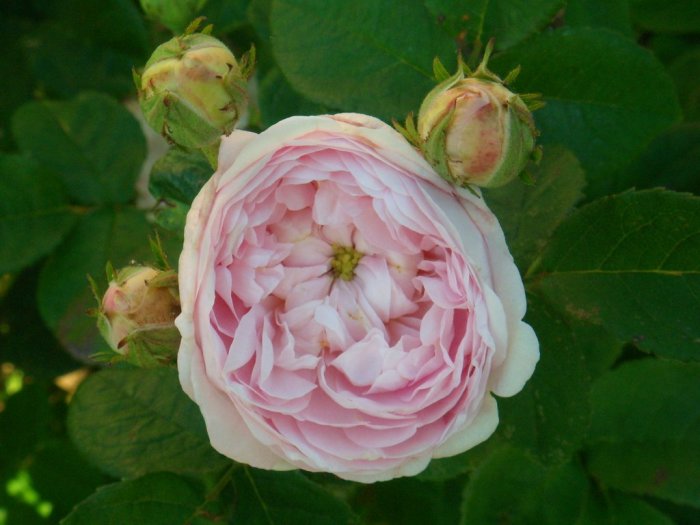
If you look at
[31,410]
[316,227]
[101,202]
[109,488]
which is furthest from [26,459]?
[316,227]

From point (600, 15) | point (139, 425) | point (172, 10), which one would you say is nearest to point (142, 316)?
point (139, 425)

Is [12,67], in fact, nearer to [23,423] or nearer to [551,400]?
[23,423]

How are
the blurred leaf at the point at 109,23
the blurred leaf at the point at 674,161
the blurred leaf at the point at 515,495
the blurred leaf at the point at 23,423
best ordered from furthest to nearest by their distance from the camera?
the blurred leaf at the point at 23,423 → the blurred leaf at the point at 109,23 → the blurred leaf at the point at 674,161 → the blurred leaf at the point at 515,495

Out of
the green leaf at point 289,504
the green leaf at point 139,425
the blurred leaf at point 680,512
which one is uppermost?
the green leaf at point 139,425

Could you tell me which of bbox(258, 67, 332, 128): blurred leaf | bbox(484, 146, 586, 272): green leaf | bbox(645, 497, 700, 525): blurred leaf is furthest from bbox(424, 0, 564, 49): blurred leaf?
bbox(645, 497, 700, 525): blurred leaf

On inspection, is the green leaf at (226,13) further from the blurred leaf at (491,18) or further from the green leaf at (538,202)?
the green leaf at (538,202)

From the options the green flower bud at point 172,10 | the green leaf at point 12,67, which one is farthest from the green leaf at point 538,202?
the green leaf at point 12,67

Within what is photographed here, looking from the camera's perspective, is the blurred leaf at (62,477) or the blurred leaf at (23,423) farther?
the blurred leaf at (23,423)

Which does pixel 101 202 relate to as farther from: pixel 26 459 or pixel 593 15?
pixel 593 15
